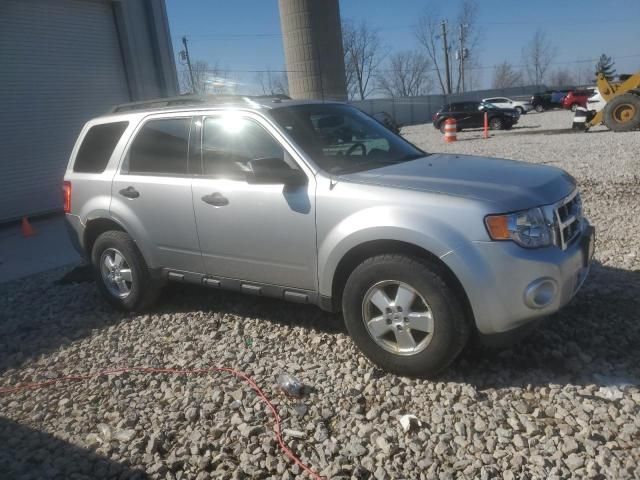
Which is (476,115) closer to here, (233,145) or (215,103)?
(215,103)

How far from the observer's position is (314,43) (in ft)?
109

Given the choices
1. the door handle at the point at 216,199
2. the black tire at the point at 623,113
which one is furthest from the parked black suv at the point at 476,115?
the door handle at the point at 216,199

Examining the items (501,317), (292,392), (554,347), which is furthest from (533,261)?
(292,392)

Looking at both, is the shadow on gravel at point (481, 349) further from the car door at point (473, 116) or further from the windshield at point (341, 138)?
the car door at point (473, 116)

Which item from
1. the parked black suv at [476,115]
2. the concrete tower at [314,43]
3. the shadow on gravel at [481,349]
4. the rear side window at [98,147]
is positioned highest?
the concrete tower at [314,43]

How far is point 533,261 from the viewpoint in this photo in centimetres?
293

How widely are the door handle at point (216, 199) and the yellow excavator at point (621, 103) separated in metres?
17.8

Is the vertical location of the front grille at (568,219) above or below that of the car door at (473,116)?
above

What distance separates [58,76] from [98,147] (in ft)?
21.7

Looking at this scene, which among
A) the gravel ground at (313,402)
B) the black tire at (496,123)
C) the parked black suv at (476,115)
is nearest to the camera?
the gravel ground at (313,402)

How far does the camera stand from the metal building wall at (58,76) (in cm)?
977

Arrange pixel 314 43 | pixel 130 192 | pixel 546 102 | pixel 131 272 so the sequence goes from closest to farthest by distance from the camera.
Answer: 1. pixel 130 192
2. pixel 131 272
3. pixel 314 43
4. pixel 546 102

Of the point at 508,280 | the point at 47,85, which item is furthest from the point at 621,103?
the point at 508,280

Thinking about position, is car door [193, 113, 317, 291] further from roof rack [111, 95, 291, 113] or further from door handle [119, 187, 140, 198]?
door handle [119, 187, 140, 198]
